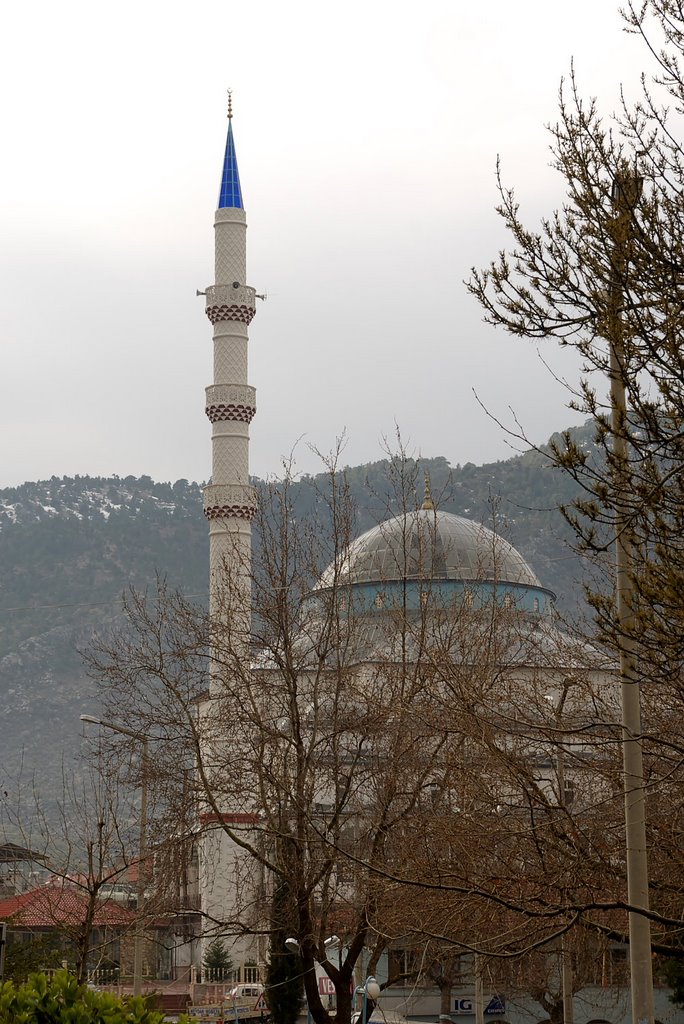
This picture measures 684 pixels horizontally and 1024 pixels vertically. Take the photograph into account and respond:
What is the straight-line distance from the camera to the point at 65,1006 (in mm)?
9328

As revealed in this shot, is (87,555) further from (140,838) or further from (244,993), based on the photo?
(140,838)

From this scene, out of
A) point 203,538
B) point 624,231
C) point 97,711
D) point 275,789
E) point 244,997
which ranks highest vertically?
point 203,538

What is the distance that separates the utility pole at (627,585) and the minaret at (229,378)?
3267 centimetres

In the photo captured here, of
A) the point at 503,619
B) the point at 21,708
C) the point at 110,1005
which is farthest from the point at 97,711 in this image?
the point at 110,1005

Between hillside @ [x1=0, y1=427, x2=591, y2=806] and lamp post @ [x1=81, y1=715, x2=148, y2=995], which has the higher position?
hillside @ [x1=0, y1=427, x2=591, y2=806]

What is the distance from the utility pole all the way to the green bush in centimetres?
335

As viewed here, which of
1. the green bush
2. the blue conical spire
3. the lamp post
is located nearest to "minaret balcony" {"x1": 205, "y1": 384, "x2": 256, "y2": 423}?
the blue conical spire

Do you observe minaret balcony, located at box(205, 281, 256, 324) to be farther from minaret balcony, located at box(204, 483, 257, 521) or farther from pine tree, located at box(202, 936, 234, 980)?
pine tree, located at box(202, 936, 234, 980)

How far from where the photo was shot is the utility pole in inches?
365

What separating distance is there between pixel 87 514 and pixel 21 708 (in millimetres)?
37646

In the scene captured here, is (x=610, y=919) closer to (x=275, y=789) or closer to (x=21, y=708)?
(x=275, y=789)

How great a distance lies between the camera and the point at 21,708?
458ft

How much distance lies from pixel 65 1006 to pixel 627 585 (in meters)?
4.96

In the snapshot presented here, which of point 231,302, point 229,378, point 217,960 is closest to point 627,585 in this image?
point 217,960
